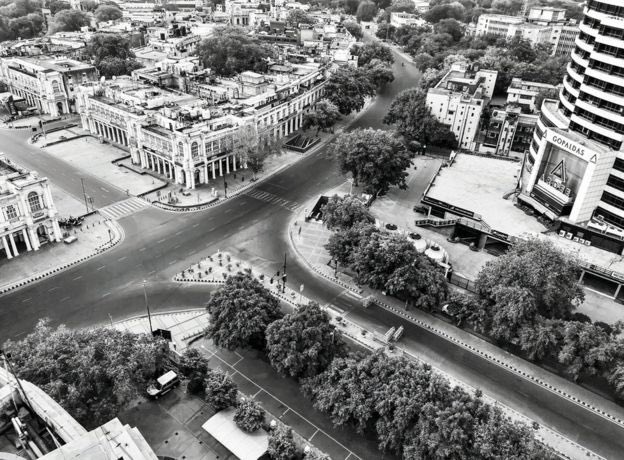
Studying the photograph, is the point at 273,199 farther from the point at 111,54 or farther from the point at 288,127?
the point at 111,54

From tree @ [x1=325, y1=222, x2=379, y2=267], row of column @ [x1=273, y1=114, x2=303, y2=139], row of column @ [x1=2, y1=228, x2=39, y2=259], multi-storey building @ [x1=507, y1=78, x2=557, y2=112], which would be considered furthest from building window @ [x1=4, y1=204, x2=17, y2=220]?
multi-storey building @ [x1=507, y1=78, x2=557, y2=112]

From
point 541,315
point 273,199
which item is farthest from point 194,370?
point 273,199

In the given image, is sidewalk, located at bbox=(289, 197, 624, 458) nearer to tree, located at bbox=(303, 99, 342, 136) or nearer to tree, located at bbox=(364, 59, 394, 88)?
tree, located at bbox=(303, 99, 342, 136)

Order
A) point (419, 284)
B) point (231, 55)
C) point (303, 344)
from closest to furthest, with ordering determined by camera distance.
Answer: point (303, 344) → point (419, 284) → point (231, 55)

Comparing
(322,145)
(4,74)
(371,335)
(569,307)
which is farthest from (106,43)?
(569,307)

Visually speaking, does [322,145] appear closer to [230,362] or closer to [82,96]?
[82,96]

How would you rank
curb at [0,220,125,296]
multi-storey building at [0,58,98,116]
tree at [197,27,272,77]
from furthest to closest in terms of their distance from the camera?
1. tree at [197,27,272,77]
2. multi-storey building at [0,58,98,116]
3. curb at [0,220,125,296]

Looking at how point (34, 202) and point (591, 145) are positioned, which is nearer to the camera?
point (34, 202)
